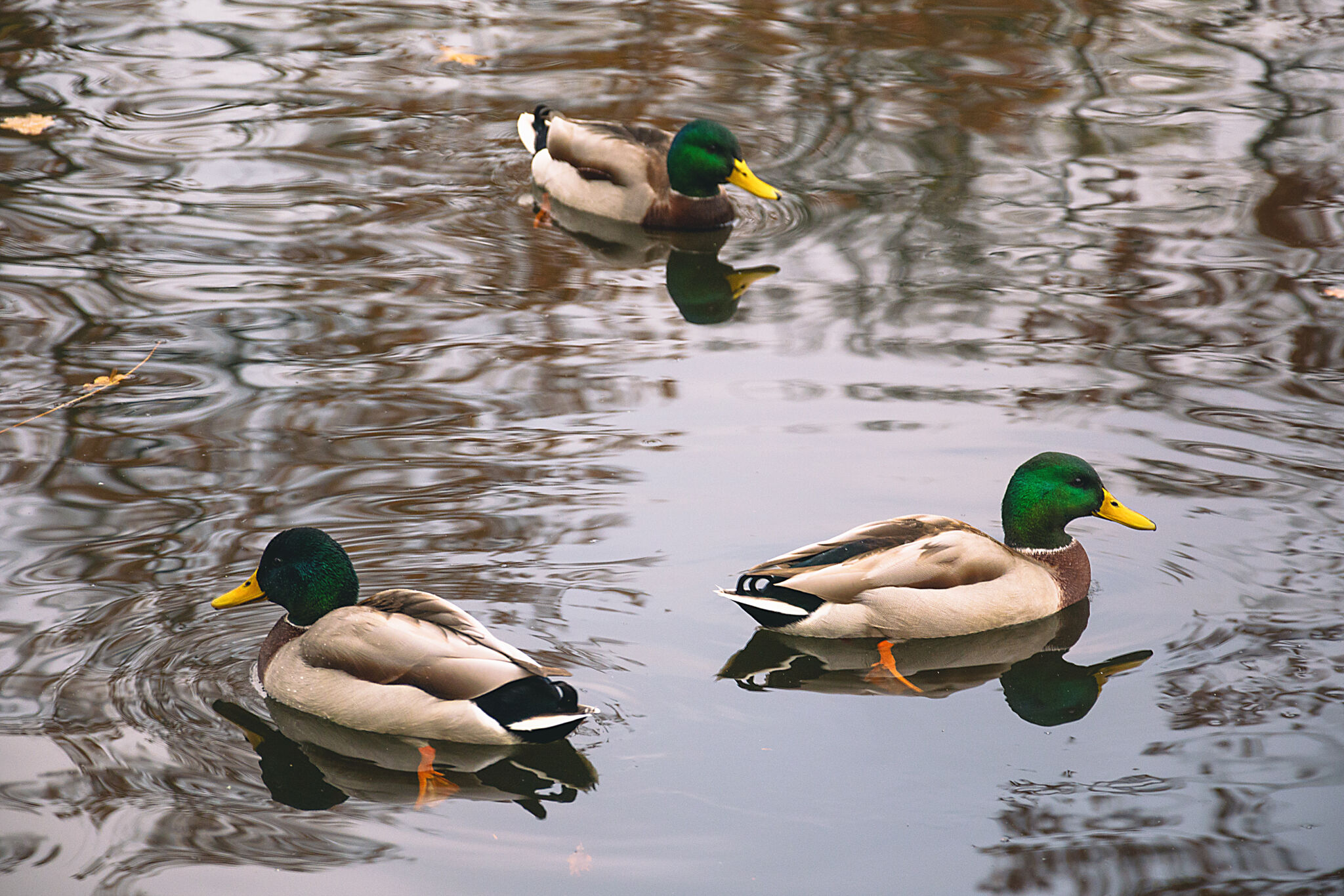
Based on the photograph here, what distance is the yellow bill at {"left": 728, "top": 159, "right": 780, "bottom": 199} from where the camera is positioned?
31.3 ft

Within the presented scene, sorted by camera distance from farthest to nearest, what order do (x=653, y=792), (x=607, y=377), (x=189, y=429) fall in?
(x=607, y=377)
(x=189, y=429)
(x=653, y=792)

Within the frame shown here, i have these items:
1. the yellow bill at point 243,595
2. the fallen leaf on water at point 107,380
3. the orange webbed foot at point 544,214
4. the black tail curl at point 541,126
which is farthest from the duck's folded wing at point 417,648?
the black tail curl at point 541,126

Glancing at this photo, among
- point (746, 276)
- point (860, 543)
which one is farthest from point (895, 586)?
point (746, 276)

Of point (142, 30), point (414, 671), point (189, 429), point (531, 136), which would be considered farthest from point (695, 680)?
point (142, 30)

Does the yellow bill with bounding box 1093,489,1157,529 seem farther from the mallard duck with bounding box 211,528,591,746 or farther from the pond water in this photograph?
the mallard duck with bounding box 211,528,591,746

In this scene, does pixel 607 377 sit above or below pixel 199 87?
below

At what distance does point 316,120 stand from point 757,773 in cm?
765

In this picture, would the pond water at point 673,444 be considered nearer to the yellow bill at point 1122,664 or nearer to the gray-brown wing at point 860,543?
the yellow bill at point 1122,664

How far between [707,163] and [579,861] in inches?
234

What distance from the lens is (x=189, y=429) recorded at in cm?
685

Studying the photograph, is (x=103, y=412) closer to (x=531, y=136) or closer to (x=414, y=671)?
(x=414, y=671)

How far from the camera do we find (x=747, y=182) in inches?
378

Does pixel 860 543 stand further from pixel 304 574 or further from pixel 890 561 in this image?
pixel 304 574

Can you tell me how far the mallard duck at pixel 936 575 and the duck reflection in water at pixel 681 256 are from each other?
109 inches
